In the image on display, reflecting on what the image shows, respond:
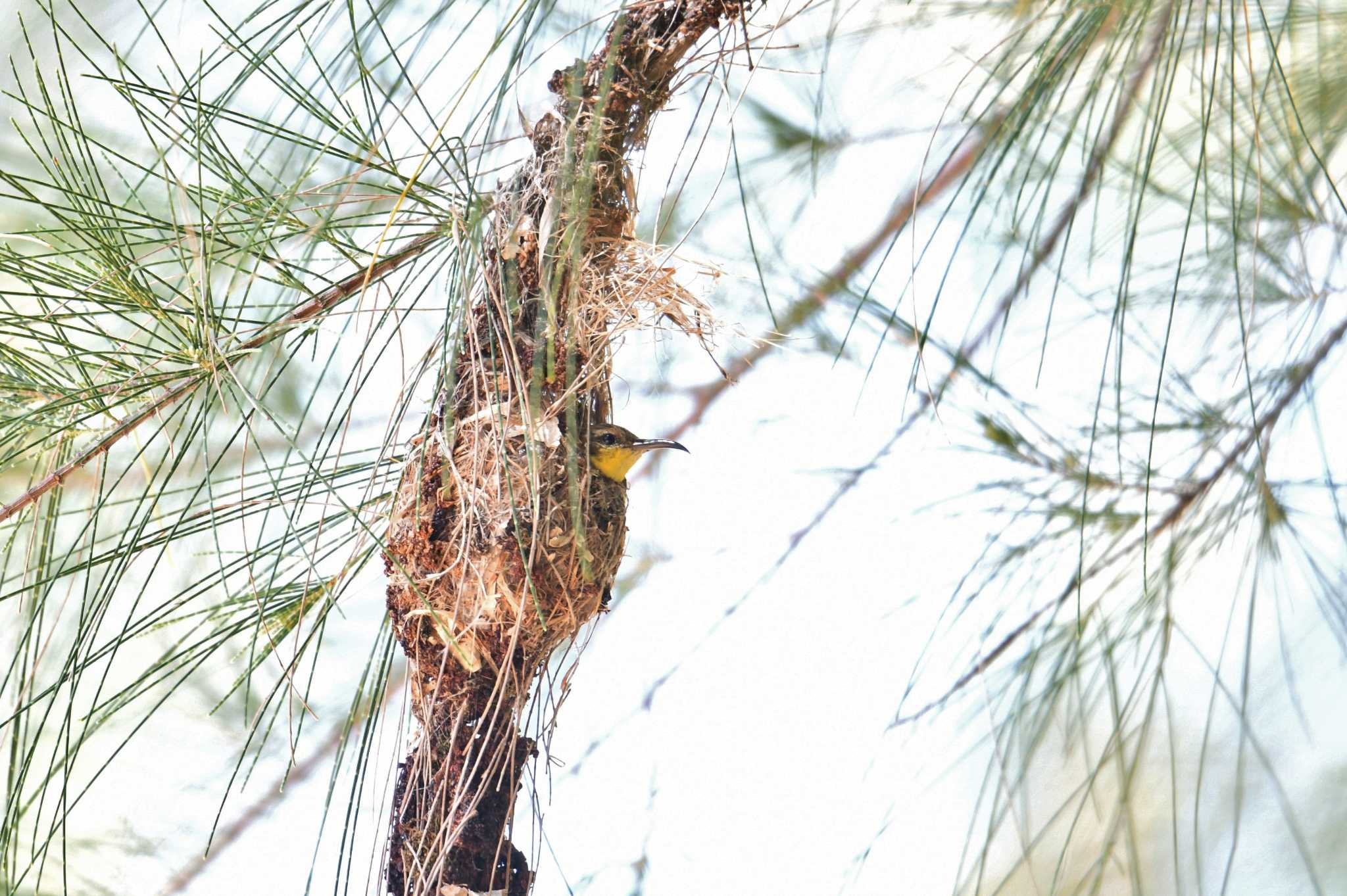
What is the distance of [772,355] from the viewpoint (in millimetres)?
2662

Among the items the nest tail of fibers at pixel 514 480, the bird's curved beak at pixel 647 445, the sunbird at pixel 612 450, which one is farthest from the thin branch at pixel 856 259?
the nest tail of fibers at pixel 514 480

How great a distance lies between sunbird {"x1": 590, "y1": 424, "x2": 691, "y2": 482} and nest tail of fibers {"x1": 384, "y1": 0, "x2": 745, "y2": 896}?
0.16ft

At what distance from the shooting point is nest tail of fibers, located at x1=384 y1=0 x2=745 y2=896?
1245 millimetres

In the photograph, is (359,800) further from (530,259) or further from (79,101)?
(79,101)

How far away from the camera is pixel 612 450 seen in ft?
5.25

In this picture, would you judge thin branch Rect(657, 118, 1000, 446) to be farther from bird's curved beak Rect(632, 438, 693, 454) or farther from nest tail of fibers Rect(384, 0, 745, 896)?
nest tail of fibers Rect(384, 0, 745, 896)

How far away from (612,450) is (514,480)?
188mm

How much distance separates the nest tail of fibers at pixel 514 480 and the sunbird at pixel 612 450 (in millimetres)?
48

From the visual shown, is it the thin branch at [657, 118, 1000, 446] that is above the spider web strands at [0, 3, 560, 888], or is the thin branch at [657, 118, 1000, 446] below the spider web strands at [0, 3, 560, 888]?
above

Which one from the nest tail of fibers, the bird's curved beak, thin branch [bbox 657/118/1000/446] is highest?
thin branch [bbox 657/118/1000/446]

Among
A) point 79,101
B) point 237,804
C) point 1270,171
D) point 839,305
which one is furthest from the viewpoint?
point 237,804

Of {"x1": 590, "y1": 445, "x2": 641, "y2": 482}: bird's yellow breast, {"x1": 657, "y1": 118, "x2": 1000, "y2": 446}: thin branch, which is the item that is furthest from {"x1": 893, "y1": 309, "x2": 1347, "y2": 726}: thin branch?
{"x1": 657, "y1": 118, "x2": 1000, "y2": 446}: thin branch

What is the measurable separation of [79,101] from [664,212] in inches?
49.4

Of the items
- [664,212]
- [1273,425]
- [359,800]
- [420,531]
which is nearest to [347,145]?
[664,212]
